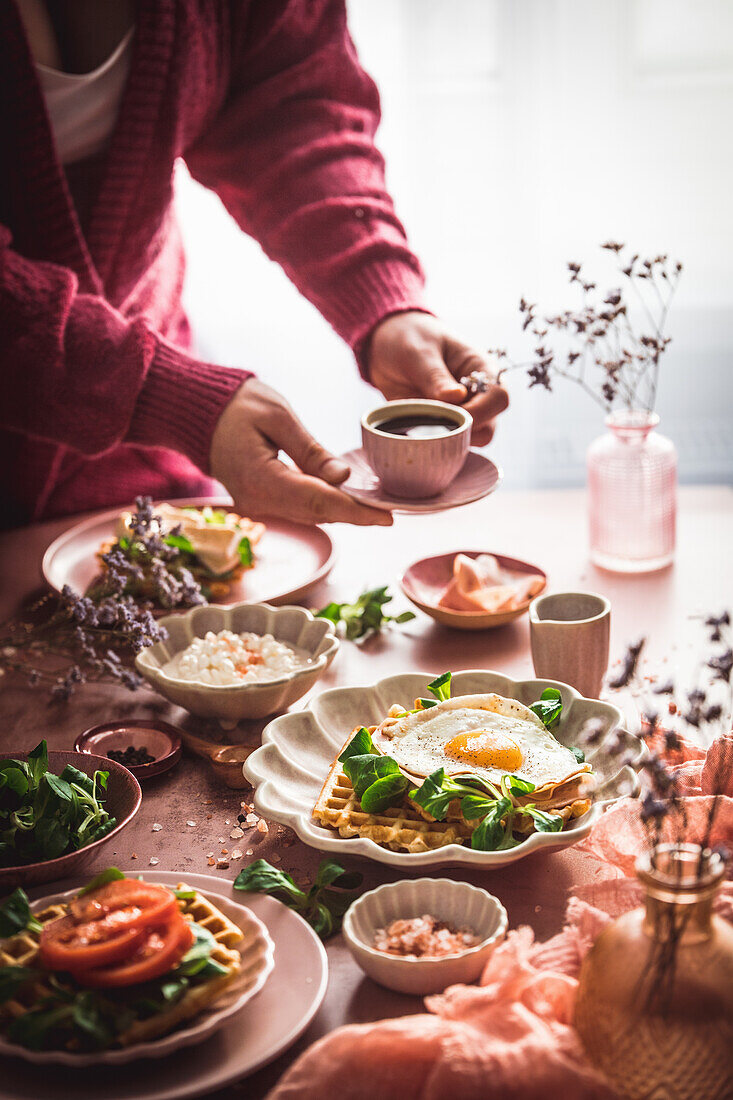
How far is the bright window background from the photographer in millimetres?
4031

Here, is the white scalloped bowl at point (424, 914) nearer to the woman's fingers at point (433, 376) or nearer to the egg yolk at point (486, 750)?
the egg yolk at point (486, 750)

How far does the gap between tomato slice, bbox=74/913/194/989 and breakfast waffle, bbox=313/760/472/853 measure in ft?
0.95

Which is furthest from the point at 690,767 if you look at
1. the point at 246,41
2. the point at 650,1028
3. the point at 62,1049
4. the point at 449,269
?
the point at 449,269

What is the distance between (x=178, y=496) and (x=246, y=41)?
41.9 inches

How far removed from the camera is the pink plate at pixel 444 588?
189cm

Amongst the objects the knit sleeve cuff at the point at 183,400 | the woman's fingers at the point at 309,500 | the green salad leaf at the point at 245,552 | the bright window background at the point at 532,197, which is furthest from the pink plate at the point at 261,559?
the bright window background at the point at 532,197

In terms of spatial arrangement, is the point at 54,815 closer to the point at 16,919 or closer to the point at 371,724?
the point at 16,919

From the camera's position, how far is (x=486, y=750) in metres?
1.32

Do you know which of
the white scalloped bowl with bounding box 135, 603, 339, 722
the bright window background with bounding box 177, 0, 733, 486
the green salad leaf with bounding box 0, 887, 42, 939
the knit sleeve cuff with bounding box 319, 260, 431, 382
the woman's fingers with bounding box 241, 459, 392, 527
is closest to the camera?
the green salad leaf with bounding box 0, 887, 42, 939

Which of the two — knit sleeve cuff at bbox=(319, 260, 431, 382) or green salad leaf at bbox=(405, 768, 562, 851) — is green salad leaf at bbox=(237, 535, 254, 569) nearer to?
knit sleeve cuff at bbox=(319, 260, 431, 382)

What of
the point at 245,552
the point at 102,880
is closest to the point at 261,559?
the point at 245,552

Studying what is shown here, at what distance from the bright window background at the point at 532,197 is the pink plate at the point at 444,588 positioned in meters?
2.50

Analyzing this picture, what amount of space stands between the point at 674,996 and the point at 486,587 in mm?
1189

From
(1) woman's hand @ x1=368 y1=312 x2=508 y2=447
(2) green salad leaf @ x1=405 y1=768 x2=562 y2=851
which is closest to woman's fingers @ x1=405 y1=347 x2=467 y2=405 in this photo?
(1) woman's hand @ x1=368 y1=312 x2=508 y2=447
